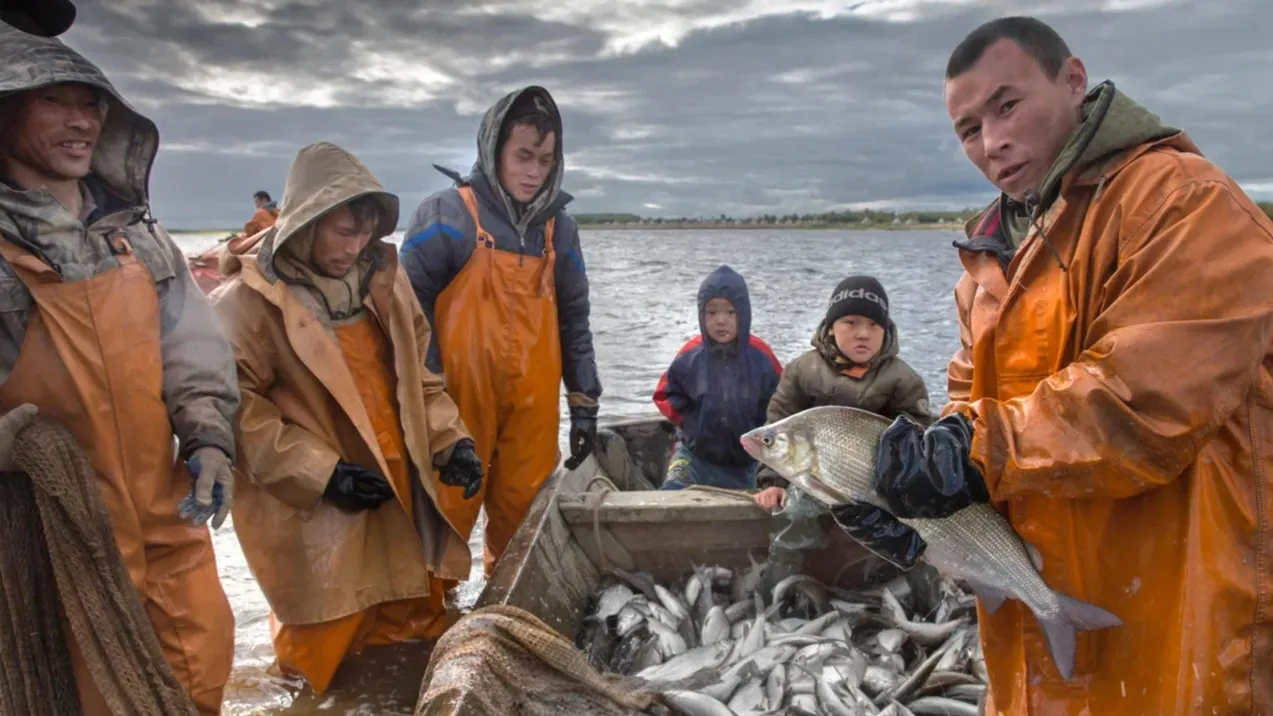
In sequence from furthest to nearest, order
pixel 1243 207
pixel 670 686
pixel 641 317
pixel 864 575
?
1. pixel 641 317
2. pixel 864 575
3. pixel 670 686
4. pixel 1243 207

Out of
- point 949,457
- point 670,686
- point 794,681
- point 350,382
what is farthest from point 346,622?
point 949,457

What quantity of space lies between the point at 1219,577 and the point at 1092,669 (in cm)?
47

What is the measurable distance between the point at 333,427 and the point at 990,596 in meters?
3.08

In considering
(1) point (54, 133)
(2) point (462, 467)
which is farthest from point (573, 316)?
(1) point (54, 133)

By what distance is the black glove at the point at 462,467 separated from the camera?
15.1 ft

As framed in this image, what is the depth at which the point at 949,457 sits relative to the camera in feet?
7.29

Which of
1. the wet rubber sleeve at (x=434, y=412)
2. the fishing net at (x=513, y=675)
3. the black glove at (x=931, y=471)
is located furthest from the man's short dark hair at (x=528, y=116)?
the black glove at (x=931, y=471)

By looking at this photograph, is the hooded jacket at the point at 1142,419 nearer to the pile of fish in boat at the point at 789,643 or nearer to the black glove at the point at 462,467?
the pile of fish in boat at the point at 789,643

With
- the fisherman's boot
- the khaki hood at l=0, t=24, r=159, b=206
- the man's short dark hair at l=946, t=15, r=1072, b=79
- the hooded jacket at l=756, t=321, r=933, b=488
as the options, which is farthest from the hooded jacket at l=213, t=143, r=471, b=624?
the man's short dark hair at l=946, t=15, r=1072, b=79

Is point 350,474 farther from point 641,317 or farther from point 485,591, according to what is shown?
point 641,317

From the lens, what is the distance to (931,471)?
88.0 inches

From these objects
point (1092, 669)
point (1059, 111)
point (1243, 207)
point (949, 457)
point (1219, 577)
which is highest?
point (1059, 111)

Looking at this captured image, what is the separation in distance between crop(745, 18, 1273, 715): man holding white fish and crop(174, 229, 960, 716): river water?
11.1ft

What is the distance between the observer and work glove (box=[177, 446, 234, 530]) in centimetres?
330
